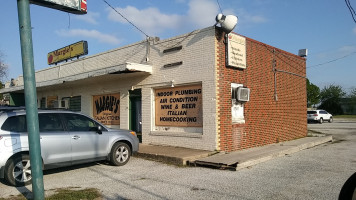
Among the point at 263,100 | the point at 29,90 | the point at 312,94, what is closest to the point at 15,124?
the point at 29,90

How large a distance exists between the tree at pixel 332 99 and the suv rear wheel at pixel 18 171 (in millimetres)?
68332

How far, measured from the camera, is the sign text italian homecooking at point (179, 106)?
10.8m

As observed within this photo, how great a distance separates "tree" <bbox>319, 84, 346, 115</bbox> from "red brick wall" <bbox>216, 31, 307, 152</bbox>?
5600cm

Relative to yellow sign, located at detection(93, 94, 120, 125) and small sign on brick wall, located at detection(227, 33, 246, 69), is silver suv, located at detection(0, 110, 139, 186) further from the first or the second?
yellow sign, located at detection(93, 94, 120, 125)

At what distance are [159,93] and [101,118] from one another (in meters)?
4.40

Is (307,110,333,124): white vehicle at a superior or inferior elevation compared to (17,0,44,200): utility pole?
inferior

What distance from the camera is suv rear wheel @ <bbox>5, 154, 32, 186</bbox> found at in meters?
6.56

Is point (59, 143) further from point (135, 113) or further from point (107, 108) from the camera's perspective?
point (107, 108)

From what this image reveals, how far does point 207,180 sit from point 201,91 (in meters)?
4.24

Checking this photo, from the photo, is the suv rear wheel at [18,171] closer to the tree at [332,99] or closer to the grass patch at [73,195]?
the grass patch at [73,195]

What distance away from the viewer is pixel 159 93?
12.2m

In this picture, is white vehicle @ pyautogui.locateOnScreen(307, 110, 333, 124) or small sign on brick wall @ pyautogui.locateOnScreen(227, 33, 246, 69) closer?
small sign on brick wall @ pyautogui.locateOnScreen(227, 33, 246, 69)

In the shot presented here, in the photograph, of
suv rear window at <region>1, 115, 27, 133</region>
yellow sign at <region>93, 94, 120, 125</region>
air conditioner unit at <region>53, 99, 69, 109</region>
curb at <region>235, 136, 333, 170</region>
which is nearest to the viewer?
suv rear window at <region>1, 115, 27, 133</region>

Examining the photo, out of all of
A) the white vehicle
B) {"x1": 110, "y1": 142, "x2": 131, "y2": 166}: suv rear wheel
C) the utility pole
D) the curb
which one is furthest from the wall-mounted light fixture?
the white vehicle
